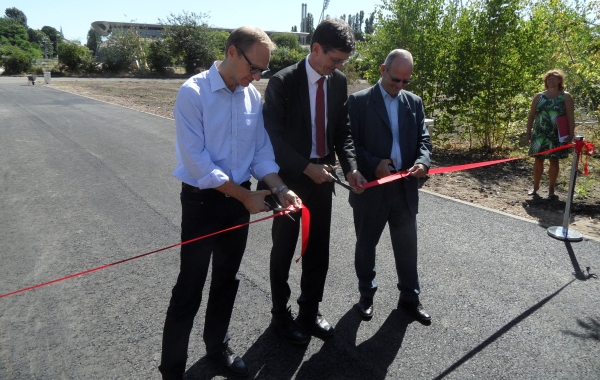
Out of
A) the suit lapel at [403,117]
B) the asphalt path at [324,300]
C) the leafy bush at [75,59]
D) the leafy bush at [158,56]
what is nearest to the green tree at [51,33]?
the leafy bush at [75,59]

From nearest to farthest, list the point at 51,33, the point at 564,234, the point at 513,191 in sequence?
the point at 564,234
the point at 513,191
the point at 51,33

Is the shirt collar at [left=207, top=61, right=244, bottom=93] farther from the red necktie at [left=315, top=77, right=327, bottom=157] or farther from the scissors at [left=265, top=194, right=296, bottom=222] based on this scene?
the red necktie at [left=315, top=77, right=327, bottom=157]

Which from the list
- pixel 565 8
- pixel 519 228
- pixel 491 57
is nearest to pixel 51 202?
pixel 519 228

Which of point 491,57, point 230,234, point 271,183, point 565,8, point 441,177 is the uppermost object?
point 565,8

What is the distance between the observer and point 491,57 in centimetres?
1009

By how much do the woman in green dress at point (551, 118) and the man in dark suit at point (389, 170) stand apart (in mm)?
4113

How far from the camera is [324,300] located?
4.19 m

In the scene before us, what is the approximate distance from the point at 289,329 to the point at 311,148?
1257 mm

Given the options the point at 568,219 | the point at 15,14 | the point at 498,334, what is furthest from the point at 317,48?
the point at 15,14

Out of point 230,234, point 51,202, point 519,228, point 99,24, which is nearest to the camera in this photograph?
point 230,234

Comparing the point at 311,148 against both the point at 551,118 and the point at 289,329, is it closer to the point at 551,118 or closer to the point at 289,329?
the point at 289,329

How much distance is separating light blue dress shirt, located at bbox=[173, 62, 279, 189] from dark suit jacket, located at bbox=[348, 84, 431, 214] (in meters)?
1.06

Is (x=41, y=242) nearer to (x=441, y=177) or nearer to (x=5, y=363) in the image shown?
(x=5, y=363)

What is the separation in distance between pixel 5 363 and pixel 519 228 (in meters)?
5.22
